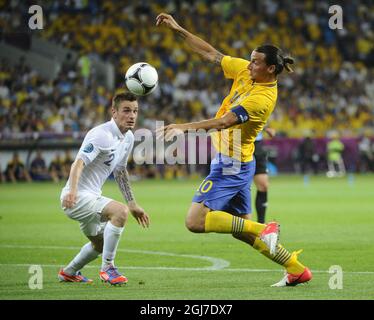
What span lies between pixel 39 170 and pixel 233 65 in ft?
74.8

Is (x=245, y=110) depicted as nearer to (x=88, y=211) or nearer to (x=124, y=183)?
(x=124, y=183)

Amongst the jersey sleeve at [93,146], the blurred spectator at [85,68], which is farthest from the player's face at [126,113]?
the blurred spectator at [85,68]

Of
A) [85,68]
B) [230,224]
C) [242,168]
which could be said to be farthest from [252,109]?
[85,68]

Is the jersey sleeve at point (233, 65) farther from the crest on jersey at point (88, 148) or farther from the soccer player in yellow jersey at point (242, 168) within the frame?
the crest on jersey at point (88, 148)

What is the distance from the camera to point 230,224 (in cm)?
936

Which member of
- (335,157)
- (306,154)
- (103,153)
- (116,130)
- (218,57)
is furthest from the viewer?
(335,157)

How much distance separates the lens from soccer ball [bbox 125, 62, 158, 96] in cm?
1066

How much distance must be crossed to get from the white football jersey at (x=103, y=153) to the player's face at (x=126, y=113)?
104 millimetres

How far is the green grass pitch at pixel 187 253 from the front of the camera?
902cm

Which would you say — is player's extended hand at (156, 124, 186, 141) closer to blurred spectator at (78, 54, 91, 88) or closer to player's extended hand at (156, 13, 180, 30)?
player's extended hand at (156, 13, 180, 30)

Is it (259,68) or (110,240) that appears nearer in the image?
(110,240)

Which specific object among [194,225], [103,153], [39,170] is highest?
[103,153]

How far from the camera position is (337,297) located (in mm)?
8469

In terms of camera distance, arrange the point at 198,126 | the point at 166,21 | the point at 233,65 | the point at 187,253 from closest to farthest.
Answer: the point at 198,126 < the point at 233,65 < the point at 166,21 < the point at 187,253
